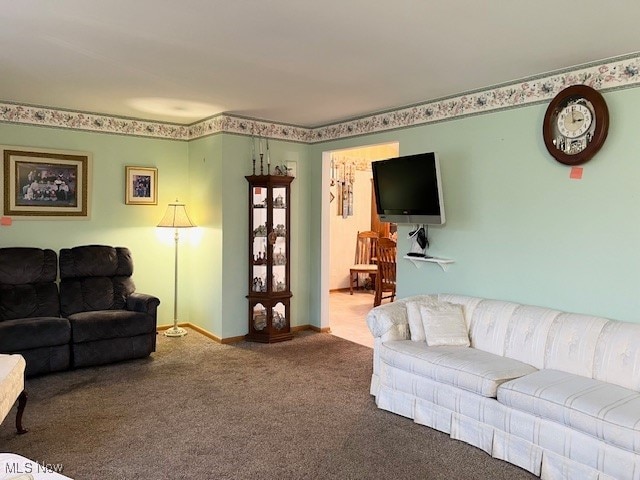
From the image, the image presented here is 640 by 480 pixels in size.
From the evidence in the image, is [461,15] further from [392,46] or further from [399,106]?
[399,106]

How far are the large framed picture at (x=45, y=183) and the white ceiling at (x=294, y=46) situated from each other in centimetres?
64

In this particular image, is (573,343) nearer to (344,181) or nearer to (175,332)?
(175,332)

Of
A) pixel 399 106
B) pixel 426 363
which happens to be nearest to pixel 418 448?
pixel 426 363

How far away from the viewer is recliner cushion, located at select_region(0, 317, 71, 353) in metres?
3.93

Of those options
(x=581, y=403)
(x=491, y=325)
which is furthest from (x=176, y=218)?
(x=581, y=403)

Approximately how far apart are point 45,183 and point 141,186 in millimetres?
961

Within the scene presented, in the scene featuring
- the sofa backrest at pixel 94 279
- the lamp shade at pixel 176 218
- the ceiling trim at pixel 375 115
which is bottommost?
the sofa backrest at pixel 94 279

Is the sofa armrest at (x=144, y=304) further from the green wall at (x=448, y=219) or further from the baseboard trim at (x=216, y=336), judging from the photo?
the baseboard trim at (x=216, y=336)

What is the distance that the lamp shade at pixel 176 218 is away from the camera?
5359 mm

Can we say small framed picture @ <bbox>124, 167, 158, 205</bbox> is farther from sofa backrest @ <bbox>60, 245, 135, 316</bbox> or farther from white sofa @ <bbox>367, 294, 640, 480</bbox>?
white sofa @ <bbox>367, 294, 640, 480</bbox>

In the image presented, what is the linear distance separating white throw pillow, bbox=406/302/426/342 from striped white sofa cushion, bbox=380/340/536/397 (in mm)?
100

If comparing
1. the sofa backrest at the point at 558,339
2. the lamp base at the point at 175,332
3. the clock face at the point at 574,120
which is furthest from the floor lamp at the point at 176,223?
the clock face at the point at 574,120

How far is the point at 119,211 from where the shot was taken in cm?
541

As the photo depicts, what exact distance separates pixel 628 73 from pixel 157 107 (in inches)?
158
